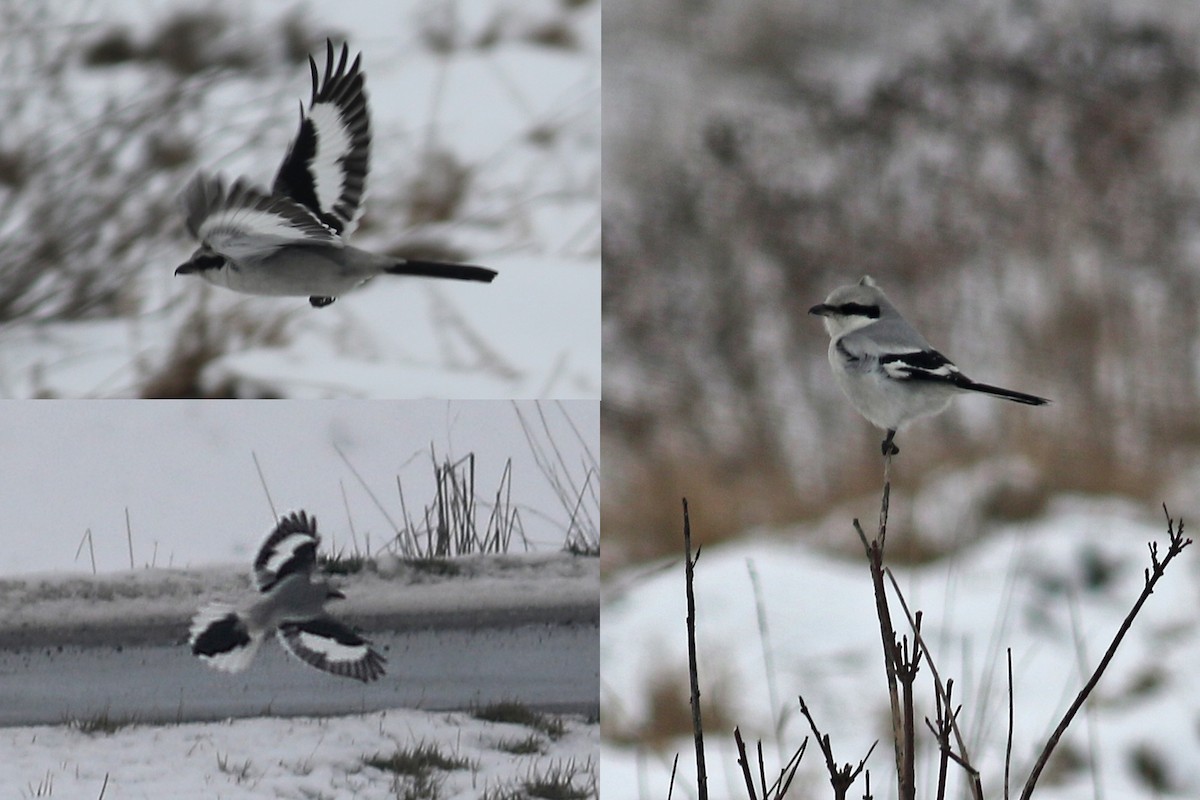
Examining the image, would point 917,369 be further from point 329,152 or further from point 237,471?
point 237,471

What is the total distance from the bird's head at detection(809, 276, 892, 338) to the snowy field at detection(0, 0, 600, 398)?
0.42 meters

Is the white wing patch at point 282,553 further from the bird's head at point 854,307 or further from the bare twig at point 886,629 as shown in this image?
the bare twig at point 886,629

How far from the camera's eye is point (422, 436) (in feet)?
4.13

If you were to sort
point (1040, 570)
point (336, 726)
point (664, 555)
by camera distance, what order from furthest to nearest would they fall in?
point (664, 555) < point (1040, 570) < point (336, 726)

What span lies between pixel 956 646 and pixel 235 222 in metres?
1.58

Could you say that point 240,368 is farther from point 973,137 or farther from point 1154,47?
A: point 1154,47

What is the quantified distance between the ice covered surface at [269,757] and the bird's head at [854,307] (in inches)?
22.7

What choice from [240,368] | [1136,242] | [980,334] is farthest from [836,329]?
[1136,242]

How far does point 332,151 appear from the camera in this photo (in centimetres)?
115

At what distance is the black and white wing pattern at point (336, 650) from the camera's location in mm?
1238

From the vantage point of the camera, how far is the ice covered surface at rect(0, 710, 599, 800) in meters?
1.19

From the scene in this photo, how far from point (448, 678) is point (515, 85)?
0.59 meters

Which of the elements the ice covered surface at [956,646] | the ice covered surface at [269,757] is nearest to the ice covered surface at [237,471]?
the ice covered surface at [269,757]

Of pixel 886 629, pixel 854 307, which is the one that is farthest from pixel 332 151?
pixel 886 629
